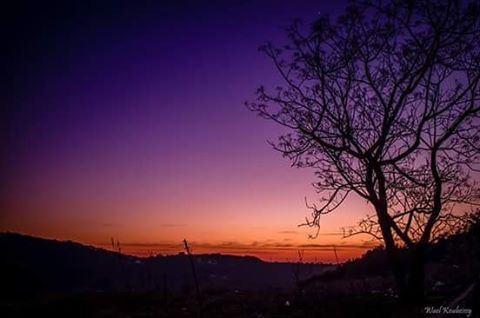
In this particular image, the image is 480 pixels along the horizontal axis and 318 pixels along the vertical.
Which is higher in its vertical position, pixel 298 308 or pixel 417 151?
pixel 417 151

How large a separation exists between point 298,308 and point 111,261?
503ft

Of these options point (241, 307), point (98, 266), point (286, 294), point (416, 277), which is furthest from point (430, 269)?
point (98, 266)

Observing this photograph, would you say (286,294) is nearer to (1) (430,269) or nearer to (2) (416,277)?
(1) (430,269)

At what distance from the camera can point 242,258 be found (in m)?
167

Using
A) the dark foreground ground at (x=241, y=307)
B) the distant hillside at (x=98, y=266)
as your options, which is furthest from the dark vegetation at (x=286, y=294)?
the distant hillside at (x=98, y=266)

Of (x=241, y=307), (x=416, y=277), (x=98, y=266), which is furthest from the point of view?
(x=98, y=266)

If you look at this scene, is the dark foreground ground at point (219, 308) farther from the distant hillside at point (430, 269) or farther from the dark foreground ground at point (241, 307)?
the distant hillside at point (430, 269)

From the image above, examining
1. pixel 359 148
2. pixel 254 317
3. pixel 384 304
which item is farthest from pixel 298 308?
pixel 359 148

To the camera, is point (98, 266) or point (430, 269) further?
point (98, 266)

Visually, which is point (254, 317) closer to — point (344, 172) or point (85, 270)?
point (344, 172)

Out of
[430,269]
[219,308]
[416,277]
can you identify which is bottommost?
[219,308]

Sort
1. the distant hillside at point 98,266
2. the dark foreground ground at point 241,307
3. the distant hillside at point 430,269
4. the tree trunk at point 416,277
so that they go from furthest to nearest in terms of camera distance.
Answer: the distant hillside at point 98,266
the distant hillside at point 430,269
the dark foreground ground at point 241,307
the tree trunk at point 416,277

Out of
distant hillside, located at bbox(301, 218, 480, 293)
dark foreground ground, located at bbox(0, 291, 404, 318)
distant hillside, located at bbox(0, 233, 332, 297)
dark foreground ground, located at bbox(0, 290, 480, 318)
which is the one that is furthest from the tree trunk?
distant hillside, located at bbox(0, 233, 332, 297)

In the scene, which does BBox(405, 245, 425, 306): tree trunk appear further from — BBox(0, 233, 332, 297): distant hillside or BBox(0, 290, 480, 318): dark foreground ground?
BBox(0, 233, 332, 297): distant hillside
